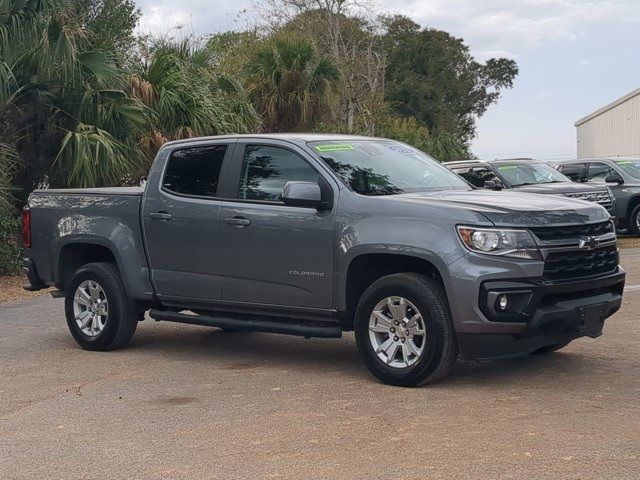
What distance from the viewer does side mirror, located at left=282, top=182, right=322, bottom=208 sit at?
7.54 metres

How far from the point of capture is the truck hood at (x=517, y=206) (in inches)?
272

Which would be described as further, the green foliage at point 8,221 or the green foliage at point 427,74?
the green foliage at point 427,74

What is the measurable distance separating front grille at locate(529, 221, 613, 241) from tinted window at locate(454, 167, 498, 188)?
10305 millimetres

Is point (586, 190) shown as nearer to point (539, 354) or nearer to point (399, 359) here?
point (539, 354)

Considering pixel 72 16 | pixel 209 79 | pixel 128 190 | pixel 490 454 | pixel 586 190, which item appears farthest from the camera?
pixel 209 79

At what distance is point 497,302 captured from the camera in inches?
→ 267

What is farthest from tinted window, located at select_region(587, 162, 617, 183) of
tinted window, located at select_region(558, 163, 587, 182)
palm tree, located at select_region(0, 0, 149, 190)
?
palm tree, located at select_region(0, 0, 149, 190)

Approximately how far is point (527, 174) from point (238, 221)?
35.4 ft

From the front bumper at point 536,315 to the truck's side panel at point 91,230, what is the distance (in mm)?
3360

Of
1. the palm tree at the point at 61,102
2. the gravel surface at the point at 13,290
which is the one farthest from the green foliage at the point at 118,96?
the gravel surface at the point at 13,290

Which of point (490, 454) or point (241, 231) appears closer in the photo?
point (490, 454)

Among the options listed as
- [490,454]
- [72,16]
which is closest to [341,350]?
[490,454]

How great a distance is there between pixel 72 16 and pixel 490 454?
1270cm

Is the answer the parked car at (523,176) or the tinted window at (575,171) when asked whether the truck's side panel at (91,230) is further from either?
the tinted window at (575,171)
